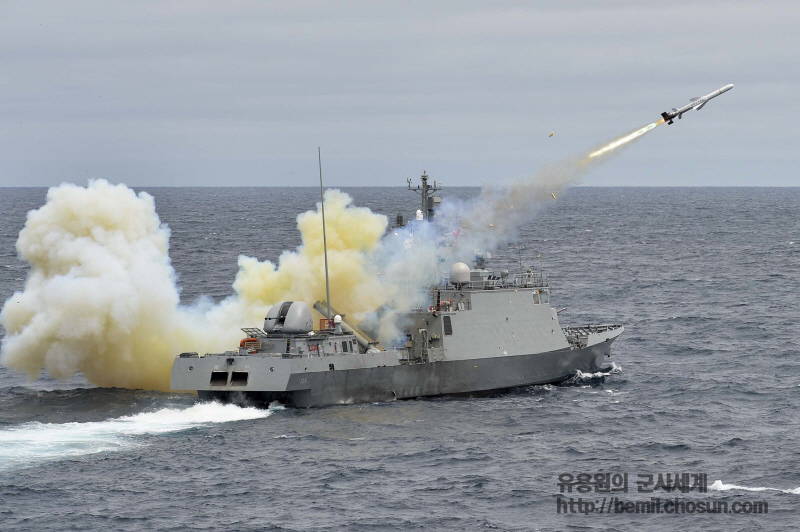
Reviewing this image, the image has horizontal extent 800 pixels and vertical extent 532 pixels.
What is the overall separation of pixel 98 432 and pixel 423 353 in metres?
12.9

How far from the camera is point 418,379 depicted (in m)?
39.5

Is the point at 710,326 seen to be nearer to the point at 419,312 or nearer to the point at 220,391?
the point at 419,312

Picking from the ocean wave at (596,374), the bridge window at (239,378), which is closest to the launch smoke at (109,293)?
the bridge window at (239,378)

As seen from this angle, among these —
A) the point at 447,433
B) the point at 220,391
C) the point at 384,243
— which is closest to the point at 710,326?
the point at 384,243

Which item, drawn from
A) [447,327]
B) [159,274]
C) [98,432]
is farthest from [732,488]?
[159,274]

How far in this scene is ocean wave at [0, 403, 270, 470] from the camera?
30.5m

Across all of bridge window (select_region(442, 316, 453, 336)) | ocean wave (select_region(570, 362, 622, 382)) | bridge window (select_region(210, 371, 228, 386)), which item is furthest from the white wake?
bridge window (select_region(210, 371, 228, 386))

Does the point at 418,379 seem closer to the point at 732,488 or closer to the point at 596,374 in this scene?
the point at 596,374

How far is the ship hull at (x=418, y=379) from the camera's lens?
120 ft

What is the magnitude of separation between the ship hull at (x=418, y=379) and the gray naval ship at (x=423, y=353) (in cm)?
4

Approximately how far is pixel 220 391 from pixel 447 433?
313 inches

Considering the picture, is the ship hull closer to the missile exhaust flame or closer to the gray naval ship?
the gray naval ship

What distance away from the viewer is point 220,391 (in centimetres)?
3631

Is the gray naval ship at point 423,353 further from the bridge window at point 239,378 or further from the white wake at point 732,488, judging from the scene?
the white wake at point 732,488
